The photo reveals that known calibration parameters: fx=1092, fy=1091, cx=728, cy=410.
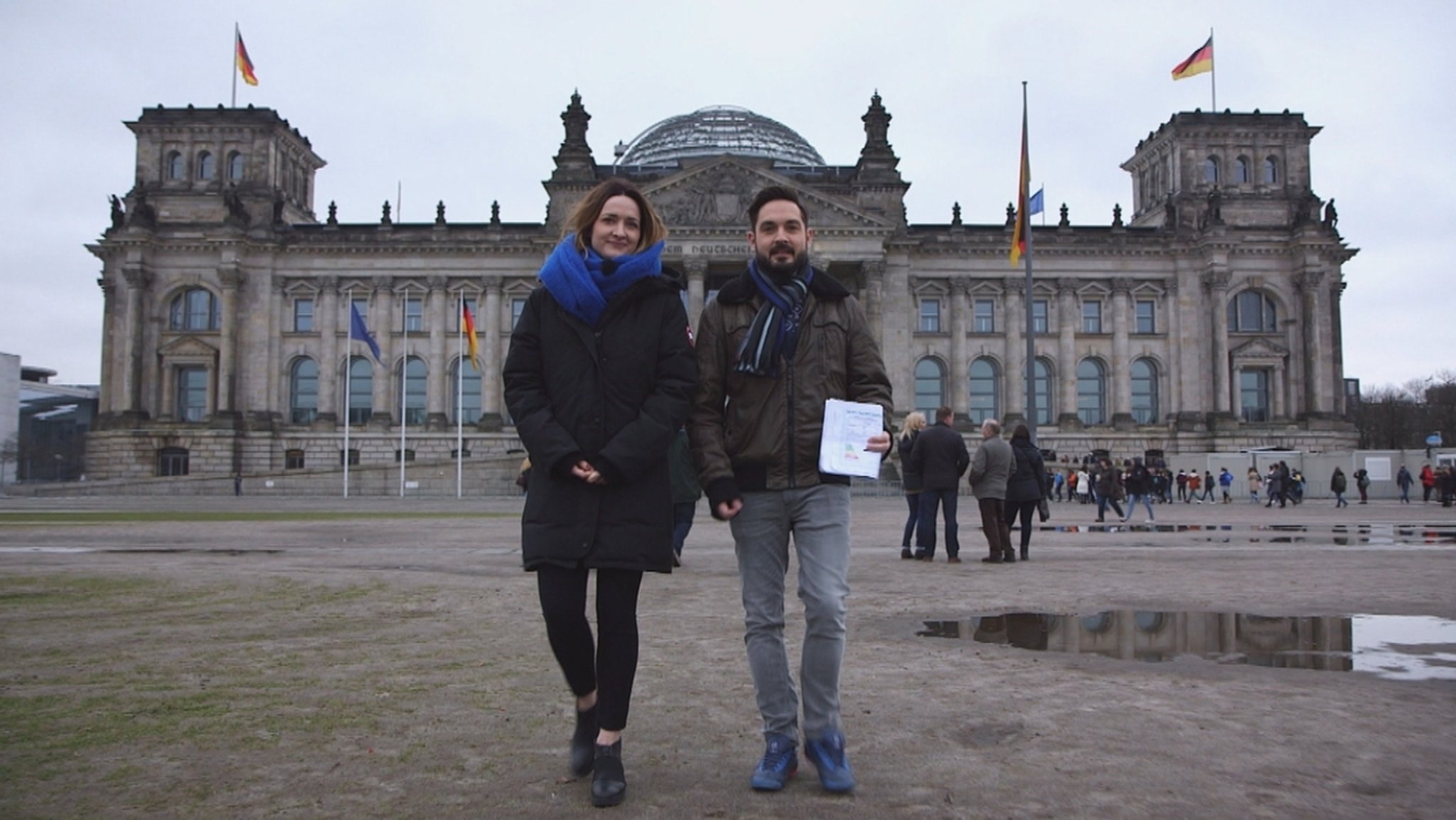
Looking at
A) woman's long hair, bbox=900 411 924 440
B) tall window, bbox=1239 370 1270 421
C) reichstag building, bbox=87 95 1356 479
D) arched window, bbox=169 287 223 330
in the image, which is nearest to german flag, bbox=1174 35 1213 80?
reichstag building, bbox=87 95 1356 479

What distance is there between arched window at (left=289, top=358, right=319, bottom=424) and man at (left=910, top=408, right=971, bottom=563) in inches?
2300

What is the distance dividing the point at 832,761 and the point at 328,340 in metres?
66.9

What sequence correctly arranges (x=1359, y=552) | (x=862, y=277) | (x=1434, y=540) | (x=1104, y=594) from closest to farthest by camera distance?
(x=1104, y=594) → (x=1359, y=552) → (x=1434, y=540) → (x=862, y=277)

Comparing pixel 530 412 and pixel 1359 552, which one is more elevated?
pixel 530 412

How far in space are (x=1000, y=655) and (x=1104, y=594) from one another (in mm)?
3925

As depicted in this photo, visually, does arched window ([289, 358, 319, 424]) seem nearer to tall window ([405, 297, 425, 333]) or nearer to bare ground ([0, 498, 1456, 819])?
tall window ([405, 297, 425, 333])

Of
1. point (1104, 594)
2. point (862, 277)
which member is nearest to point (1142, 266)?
point (862, 277)

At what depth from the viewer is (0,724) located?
4992 mm

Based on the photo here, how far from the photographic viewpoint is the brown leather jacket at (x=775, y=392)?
15.1 ft

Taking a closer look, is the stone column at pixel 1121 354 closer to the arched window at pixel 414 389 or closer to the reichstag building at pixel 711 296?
the reichstag building at pixel 711 296

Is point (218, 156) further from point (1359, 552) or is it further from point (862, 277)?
point (1359, 552)

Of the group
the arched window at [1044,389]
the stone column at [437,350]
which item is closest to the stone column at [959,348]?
the arched window at [1044,389]

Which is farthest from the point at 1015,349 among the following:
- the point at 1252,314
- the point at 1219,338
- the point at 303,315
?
the point at 303,315

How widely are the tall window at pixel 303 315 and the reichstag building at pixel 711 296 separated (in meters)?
0.10
